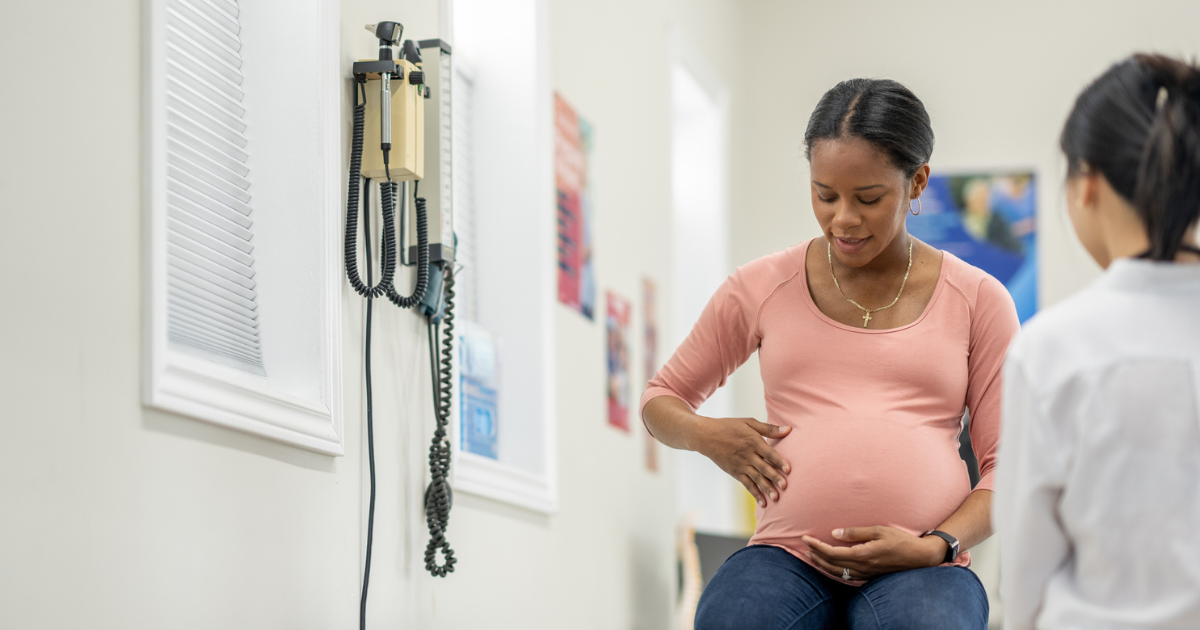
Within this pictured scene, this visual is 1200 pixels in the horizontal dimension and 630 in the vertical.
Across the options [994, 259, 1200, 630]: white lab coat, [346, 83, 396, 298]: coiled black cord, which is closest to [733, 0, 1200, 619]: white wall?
[346, 83, 396, 298]: coiled black cord

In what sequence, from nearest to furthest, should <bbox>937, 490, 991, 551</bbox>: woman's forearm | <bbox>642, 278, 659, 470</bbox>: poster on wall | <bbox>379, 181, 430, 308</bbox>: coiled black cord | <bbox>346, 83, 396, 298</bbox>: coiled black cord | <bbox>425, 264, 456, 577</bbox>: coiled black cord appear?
<bbox>937, 490, 991, 551</bbox>: woman's forearm < <bbox>346, 83, 396, 298</bbox>: coiled black cord < <bbox>379, 181, 430, 308</bbox>: coiled black cord < <bbox>425, 264, 456, 577</bbox>: coiled black cord < <bbox>642, 278, 659, 470</bbox>: poster on wall

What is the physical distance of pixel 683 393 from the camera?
2.06 metres

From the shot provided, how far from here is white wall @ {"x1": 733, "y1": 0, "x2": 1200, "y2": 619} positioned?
18.8 ft

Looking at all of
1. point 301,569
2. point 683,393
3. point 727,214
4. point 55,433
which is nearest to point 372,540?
point 301,569

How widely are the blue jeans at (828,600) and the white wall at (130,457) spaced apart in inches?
29.6

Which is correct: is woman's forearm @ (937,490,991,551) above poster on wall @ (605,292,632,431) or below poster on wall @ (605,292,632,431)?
below

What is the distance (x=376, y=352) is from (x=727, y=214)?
350 cm

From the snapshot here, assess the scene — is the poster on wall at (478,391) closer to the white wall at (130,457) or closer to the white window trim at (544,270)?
the white window trim at (544,270)

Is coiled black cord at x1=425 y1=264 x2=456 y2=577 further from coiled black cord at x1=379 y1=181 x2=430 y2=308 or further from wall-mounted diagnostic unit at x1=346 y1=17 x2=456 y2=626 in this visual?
coiled black cord at x1=379 y1=181 x2=430 y2=308

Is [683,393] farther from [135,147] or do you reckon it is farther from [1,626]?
[1,626]

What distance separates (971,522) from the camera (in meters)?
1.77

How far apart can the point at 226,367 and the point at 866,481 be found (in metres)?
1.07

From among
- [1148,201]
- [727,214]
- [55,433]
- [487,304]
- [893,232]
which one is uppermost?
[727,214]

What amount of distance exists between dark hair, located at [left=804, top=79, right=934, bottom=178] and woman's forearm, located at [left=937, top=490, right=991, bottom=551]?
51cm
